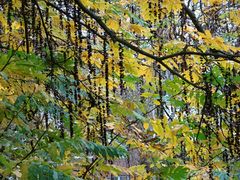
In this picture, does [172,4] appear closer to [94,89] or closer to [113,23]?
[113,23]

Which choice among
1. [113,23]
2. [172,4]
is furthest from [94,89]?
[172,4]

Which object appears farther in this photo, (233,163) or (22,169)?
(233,163)

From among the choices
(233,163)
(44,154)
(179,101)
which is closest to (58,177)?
(44,154)

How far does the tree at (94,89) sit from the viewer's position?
1.45 meters

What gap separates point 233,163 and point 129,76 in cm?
76

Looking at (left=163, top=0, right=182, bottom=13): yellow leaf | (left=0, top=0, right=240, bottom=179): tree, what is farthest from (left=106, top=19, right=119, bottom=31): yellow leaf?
(left=163, top=0, right=182, bottom=13): yellow leaf

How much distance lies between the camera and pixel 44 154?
1572 millimetres

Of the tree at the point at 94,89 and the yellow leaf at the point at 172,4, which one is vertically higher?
the yellow leaf at the point at 172,4

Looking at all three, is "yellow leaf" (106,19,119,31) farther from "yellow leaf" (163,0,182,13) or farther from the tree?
"yellow leaf" (163,0,182,13)

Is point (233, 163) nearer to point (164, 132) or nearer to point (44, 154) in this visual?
point (164, 132)

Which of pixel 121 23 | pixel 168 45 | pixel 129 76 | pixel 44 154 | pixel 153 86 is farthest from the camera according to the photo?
pixel 153 86

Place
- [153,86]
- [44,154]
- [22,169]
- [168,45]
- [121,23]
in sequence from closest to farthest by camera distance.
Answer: [22,169] < [44,154] < [168,45] < [121,23] < [153,86]

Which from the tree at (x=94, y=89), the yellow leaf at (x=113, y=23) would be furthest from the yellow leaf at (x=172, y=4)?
the yellow leaf at (x=113, y=23)

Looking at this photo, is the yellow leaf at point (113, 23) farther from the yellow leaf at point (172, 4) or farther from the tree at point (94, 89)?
the yellow leaf at point (172, 4)
